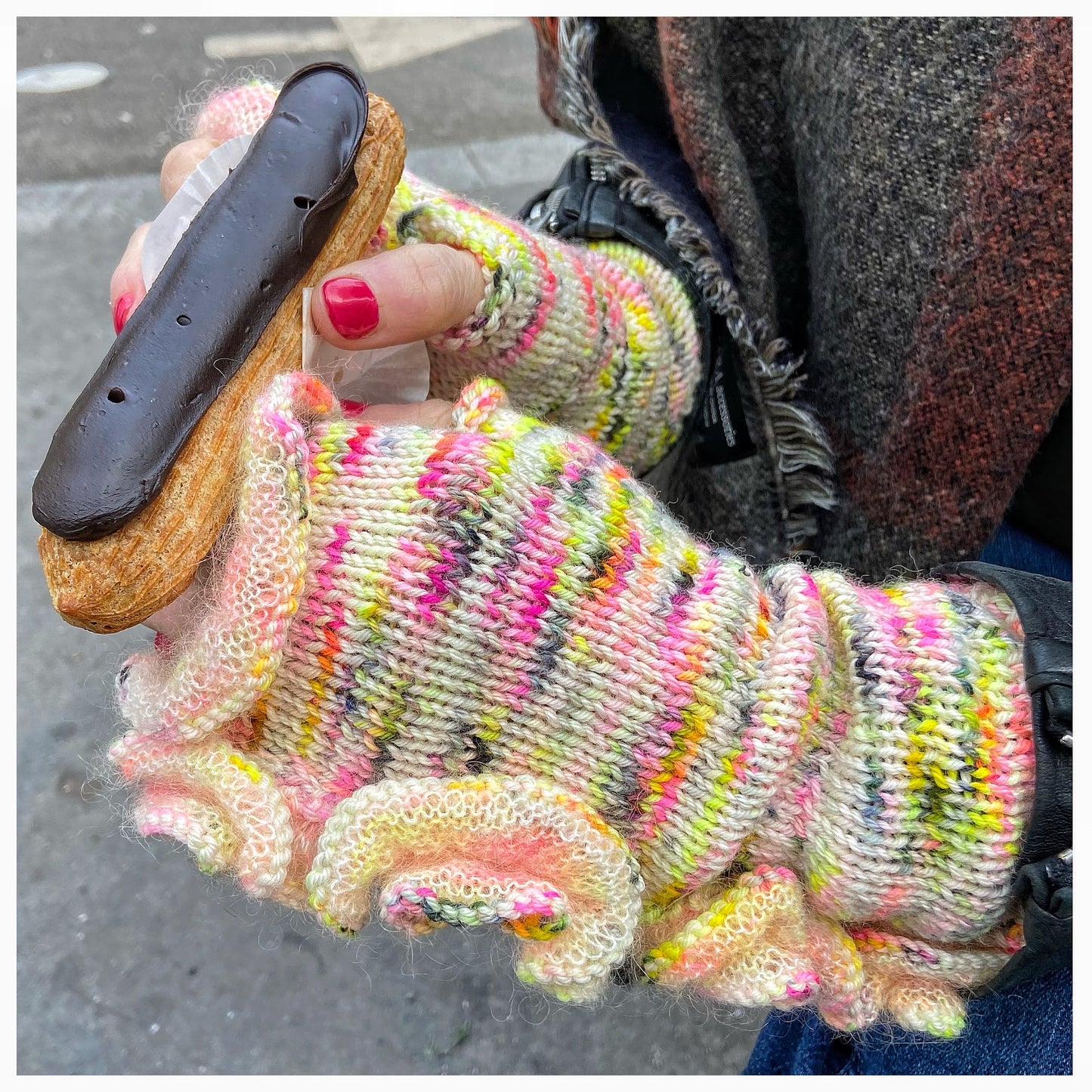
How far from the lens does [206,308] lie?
49 centimetres

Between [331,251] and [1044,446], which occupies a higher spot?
[331,251]

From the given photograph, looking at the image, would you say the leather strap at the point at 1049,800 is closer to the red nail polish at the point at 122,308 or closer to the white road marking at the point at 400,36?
the red nail polish at the point at 122,308

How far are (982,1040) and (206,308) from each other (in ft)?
2.24

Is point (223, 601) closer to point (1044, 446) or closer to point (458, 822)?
point (458, 822)

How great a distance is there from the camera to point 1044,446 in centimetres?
74

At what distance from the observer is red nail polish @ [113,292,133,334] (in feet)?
1.91

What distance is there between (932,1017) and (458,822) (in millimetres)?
328

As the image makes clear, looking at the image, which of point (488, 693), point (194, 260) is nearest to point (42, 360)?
point (194, 260)

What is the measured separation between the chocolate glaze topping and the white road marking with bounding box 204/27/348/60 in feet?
4.76

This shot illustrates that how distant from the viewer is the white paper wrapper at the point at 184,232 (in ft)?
1.79

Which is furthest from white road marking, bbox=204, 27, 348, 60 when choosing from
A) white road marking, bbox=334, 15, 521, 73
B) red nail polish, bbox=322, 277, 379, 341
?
red nail polish, bbox=322, 277, 379, 341

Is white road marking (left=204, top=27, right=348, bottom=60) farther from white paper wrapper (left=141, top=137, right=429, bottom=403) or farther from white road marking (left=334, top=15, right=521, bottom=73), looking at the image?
white paper wrapper (left=141, top=137, right=429, bottom=403)

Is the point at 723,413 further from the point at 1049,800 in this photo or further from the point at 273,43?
the point at 273,43

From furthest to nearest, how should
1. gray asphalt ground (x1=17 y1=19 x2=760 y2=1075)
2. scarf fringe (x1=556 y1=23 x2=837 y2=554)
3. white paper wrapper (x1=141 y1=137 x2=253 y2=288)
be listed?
gray asphalt ground (x1=17 y1=19 x2=760 y2=1075) < scarf fringe (x1=556 y1=23 x2=837 y2=554) < white paper wrapper (x1=141 y1=137 x2=253 y2=288)
